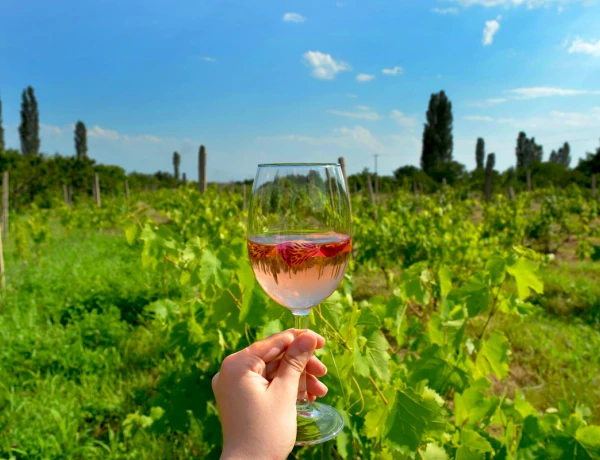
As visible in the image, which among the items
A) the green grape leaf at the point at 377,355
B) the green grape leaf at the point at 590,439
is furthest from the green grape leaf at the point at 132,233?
the green grape leaf at the point at 590,439

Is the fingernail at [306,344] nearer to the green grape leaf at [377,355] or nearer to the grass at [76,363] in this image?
the green grape leaf at [377,355]

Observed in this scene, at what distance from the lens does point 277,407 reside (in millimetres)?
974

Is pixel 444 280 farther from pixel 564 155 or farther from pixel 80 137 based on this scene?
pixel 564 155

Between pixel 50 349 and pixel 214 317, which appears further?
pixel 50 349

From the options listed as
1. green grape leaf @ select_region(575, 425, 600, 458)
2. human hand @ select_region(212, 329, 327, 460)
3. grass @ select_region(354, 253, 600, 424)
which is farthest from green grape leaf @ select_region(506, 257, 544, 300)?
grass @ select_region(354, 253, 600, 424)

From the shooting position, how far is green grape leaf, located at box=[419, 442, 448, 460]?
59.6 inches

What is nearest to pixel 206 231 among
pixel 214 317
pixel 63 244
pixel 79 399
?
pixel 79 399

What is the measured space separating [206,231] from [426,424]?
15.2 feet

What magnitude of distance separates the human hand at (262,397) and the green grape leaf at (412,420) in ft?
1.57

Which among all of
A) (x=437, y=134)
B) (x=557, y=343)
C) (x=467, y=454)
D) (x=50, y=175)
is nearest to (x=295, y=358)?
(x=467, y=454)

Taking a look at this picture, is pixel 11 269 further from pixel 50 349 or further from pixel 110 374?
pixel 110 374

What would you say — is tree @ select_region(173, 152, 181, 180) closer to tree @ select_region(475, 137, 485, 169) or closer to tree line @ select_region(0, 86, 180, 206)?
tree line @ select_region(0, 86, 180, 206)

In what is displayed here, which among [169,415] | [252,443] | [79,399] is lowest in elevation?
[79,399]

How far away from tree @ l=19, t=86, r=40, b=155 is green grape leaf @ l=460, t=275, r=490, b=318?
51.7 metres
